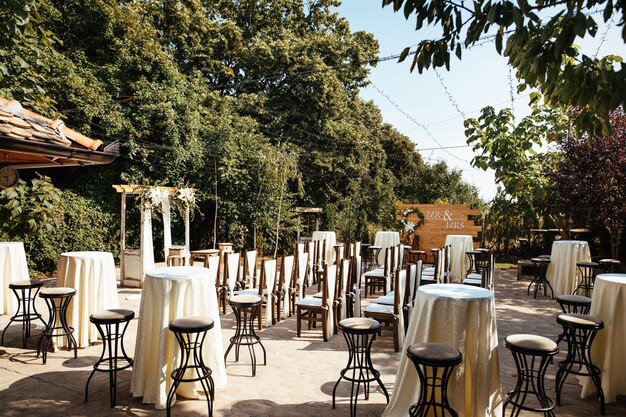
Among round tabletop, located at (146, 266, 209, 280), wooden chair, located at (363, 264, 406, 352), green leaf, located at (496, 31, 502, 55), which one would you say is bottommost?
wooden chair, located at (363, 264, 406, 352)

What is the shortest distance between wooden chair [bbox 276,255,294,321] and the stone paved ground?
61cm

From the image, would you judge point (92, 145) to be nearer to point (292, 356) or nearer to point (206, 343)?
point (206, 343)

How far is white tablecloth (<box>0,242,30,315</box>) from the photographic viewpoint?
19.9 ft

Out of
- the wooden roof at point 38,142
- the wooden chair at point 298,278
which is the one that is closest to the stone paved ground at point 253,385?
the wooden chair at point 298,278

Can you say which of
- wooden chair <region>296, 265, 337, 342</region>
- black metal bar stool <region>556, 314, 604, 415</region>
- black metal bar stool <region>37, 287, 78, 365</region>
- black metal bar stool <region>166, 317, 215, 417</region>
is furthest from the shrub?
black metal bar stool <region>556, 314, 604, 415</region>

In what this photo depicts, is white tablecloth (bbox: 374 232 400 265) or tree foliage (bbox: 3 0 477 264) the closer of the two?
white tablecloth (bbox: 374 232 400 265)

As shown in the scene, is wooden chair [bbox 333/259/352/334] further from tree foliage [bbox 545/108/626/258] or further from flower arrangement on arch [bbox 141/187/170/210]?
tree foliage [bbox 545/108/626/258]

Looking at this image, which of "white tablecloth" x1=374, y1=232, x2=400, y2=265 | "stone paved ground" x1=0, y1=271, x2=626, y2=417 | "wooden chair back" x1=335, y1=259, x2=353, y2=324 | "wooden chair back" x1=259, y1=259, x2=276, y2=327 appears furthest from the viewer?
"white tablecloth" x1=374, y1=232, x2=400, y2=265

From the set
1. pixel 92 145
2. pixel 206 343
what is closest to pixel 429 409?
pixel 206 343

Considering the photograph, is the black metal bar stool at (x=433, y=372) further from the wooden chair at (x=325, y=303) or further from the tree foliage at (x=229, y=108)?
the tree foliage at (x=229, y=108)

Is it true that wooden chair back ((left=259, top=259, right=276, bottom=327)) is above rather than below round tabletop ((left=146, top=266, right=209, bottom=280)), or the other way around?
below

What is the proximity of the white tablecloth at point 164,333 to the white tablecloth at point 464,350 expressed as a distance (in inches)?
64.0

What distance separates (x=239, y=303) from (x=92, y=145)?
224 cm

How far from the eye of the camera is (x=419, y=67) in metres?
3.03
